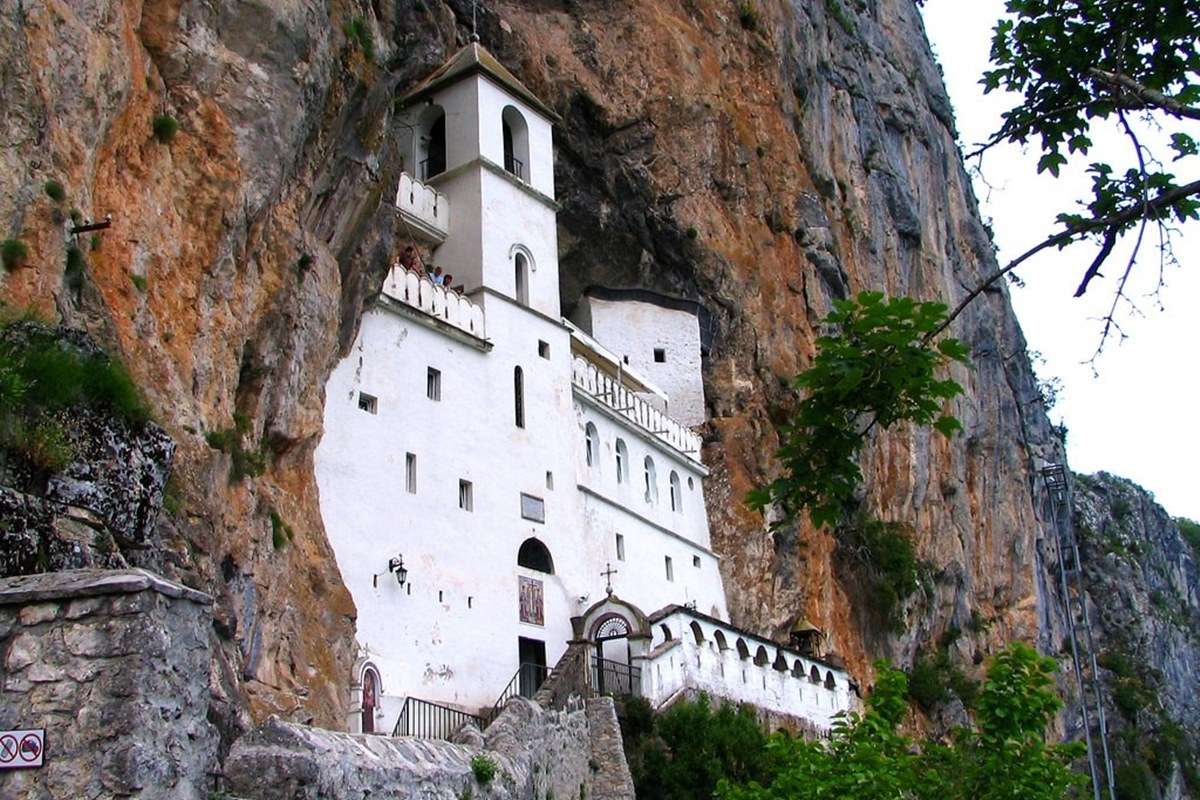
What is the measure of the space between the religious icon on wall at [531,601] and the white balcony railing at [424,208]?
8.18 meters

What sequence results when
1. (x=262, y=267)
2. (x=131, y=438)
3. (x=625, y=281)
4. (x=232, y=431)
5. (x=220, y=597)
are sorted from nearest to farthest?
(x=131, y=438)
(x=220, y=597)
(x=232, y=431)
(x=262, y=267)
(x=625, y=281)

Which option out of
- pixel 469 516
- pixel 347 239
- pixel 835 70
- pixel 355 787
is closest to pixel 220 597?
pixel 355 787

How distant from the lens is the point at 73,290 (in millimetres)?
15188

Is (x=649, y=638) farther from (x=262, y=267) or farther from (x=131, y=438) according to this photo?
(x=131, y=438)

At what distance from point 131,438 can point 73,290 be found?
236 cm

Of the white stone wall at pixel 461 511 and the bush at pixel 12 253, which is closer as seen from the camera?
the bush at pixel 12 253

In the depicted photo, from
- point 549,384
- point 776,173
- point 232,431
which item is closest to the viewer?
point 232,431

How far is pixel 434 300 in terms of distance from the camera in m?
28.9

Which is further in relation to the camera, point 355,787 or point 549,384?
point 549,384

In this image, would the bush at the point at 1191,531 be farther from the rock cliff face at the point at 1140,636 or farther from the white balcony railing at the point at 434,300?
the white balcony railing at the point at 434,300

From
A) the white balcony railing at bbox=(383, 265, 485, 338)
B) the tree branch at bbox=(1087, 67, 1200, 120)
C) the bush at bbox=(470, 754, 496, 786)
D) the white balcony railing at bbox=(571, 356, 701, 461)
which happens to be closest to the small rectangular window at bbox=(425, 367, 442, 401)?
the white balcony railing at bbox=(383, 265, 485, 338)

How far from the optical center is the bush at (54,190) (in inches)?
600

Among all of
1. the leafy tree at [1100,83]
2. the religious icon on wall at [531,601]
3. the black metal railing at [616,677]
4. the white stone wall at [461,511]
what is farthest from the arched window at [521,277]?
the leafy tree at [1100,83]

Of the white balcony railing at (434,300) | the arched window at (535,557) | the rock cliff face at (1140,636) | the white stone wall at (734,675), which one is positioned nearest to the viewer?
the white balcony railing at (434,300)
